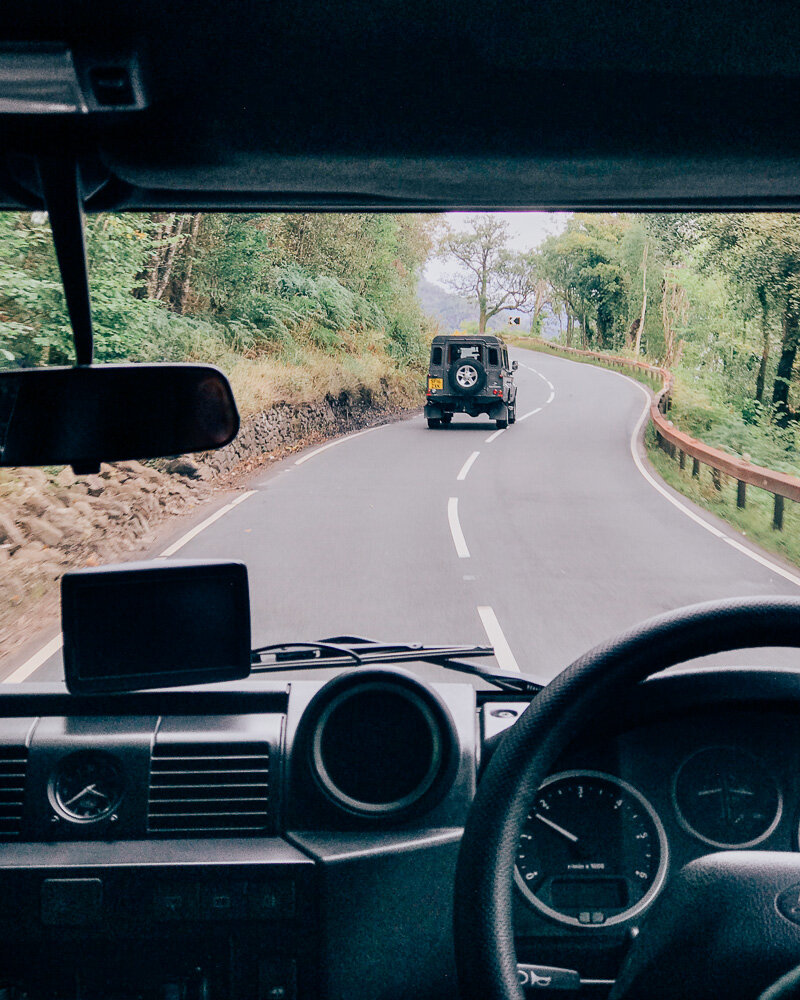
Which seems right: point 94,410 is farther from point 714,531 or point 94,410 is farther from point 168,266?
point 168,266

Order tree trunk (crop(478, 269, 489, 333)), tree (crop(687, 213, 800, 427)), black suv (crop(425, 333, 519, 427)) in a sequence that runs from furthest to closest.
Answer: black suv (crop(425, 333, 519, 427)) < tree (crop(687, 213, 800, 427)) < tree trunk (crop(478, 269, 489, 333))

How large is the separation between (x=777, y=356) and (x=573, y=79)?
7.85 m

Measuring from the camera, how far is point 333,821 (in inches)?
108

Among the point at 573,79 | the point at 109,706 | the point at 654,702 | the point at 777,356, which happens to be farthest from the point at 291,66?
the point at 777,356

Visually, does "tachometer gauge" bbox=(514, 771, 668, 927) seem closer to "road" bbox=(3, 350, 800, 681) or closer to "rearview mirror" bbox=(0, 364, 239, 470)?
"rearview mirror" bbox=(0, 364, 239, 470)

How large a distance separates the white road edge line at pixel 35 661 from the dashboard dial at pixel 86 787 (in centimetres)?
281

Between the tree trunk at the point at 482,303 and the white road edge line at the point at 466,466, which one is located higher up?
the tree trunk at the point at 482,303

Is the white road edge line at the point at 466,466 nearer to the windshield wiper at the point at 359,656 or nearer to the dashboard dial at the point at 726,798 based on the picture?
the windshield wiper at the point at 359,656

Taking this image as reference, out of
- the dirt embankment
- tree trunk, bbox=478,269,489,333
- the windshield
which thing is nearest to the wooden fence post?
the windshield

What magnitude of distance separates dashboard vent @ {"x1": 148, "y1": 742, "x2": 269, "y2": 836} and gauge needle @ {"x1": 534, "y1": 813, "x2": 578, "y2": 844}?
2.48 feet

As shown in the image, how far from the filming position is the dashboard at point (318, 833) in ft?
7.98

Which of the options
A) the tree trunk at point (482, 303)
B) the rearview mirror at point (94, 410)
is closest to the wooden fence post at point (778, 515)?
the tree trunk at point (482, 303)

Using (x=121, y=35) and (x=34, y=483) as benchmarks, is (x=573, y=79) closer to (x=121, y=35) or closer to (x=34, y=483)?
(x=121, y=35)

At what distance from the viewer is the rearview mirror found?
217 centimetres
